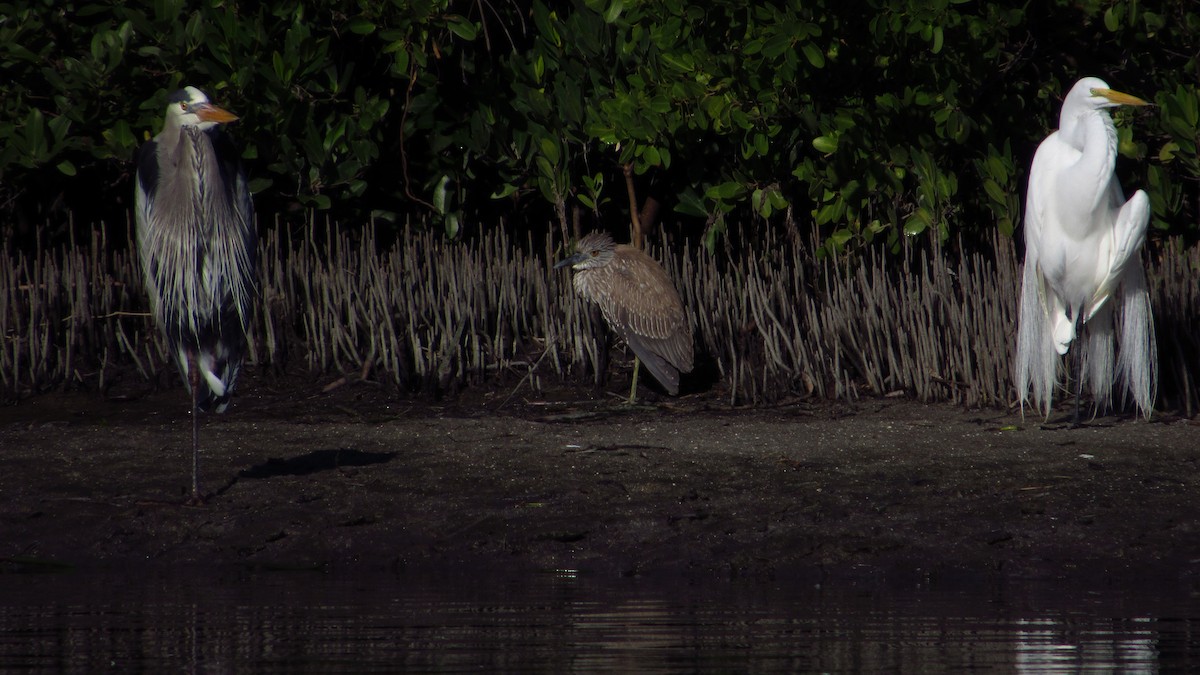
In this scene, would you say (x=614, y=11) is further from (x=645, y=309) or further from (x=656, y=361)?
(x=656, y=361)

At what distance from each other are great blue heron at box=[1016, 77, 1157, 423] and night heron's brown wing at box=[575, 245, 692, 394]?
6.47ft

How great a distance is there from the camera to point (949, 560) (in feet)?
17.6

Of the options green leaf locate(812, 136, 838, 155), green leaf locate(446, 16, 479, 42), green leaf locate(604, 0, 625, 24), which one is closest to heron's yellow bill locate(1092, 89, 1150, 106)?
green leaf locate(812, 136, 838, 155)

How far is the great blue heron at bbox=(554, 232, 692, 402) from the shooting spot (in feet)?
29.3

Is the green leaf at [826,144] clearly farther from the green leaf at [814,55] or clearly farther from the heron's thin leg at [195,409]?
the heron's thin leg at [195,409]

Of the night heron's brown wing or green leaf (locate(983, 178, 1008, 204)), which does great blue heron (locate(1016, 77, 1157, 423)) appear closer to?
green leaf (locate(983, 178, 1008, 204))

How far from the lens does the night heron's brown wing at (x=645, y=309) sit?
8.93 metres

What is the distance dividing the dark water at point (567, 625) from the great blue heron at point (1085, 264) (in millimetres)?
3139

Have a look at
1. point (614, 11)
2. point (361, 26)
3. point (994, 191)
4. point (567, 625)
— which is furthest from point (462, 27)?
point (567, 625)

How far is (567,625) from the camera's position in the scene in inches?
168

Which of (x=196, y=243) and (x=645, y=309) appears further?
(x=645, y=309)

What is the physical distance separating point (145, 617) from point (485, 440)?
10.3 ft

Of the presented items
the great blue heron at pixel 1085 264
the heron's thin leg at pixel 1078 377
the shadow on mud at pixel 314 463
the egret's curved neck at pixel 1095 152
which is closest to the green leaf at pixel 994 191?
the great blue heron at pixel 1085 264

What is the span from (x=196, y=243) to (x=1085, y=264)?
4301 millimetres
